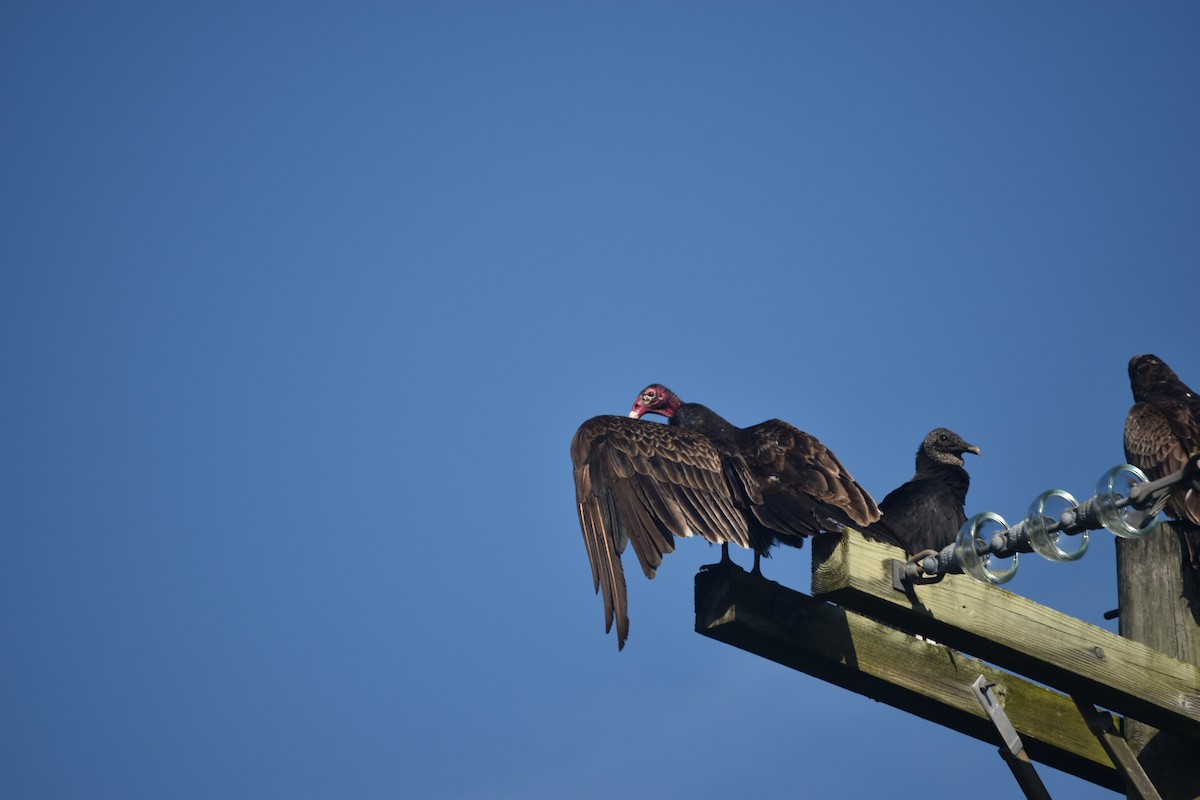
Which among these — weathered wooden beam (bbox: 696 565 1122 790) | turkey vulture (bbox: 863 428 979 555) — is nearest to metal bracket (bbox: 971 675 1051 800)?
weathered wooden beam (bbox: 696 565 1122 790)

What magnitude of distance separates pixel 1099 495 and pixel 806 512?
172 cm

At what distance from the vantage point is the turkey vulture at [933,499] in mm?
6191

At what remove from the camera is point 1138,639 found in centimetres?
411

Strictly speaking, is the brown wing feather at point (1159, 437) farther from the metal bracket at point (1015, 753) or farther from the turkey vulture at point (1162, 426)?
the metal bracket at point (1015, 753)

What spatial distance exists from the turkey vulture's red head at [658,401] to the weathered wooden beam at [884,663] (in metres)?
3.14

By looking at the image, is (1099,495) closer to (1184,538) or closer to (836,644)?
(836,644)

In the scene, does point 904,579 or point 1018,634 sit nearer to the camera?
point 904,579

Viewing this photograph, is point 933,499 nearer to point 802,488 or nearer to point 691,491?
point 802,488

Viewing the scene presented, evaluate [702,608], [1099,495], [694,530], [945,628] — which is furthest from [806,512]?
[1099,495]

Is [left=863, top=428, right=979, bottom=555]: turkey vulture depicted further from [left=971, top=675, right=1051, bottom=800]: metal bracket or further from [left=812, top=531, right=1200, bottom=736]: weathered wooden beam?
[left=971, top=675, right=1051, bottom=800]: metal bracket

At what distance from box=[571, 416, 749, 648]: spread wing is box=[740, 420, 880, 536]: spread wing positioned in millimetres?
143

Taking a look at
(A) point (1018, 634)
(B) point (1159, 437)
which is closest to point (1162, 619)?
(A) point (1018, 634)

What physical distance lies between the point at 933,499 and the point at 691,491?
192 centimetres

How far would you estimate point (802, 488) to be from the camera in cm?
482
